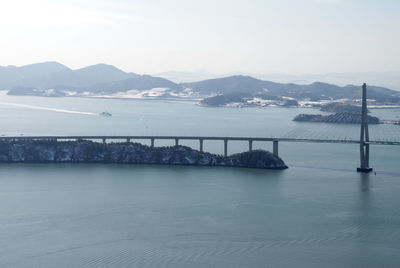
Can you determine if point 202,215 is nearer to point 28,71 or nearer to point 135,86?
point 135,86

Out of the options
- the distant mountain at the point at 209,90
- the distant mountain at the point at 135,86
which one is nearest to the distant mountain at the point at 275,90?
the distant mountain at the point at 209,90

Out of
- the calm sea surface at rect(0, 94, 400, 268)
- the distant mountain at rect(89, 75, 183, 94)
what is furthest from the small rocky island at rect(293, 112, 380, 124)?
the distant mountain at rect(89, 75, 183, 94)

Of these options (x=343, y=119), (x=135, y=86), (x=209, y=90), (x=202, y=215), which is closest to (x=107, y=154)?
(x=202, y=215)

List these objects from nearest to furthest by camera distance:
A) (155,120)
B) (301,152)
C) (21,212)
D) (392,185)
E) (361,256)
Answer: (361,256) < (21,212) < (392,185) < (301,152) < (155,120)

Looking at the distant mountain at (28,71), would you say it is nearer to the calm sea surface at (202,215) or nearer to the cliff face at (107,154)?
the cliff face at (107,154)

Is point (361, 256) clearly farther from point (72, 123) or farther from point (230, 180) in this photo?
point (72, 123)

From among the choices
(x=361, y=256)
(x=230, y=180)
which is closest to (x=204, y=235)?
(x=361, y=256)

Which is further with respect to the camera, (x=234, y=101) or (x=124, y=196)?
(x=234, y=101)
